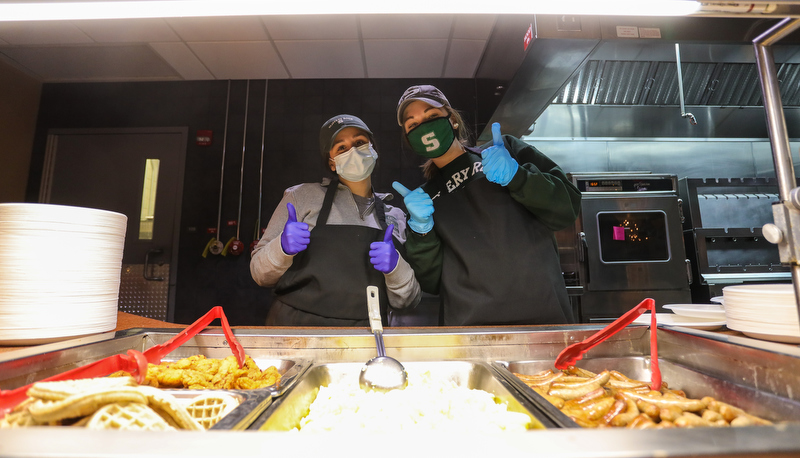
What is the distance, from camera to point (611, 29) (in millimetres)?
1775

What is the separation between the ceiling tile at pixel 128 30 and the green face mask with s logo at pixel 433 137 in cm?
309

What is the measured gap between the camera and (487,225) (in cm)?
194

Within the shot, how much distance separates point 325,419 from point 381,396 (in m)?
0.14

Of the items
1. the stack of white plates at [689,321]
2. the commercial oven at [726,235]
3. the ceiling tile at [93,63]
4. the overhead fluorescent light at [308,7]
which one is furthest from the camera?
the ceiling tile at [93,63]

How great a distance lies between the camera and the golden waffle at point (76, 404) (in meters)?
0.51

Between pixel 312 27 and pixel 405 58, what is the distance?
42.6 inches

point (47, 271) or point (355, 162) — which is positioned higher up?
point (355, 162)

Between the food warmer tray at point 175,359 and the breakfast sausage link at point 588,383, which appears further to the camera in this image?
the breakfast sausage link at point 588,383

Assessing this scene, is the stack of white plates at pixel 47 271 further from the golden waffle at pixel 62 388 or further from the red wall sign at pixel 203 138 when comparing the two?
the red wall sign at pixel 203 138

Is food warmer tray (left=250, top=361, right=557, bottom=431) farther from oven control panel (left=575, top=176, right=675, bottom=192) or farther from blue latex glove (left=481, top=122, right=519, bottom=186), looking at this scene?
oven control panel (left=575, top=176, right=675, bottom=192)

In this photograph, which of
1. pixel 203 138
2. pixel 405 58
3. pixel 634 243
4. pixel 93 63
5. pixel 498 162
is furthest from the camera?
pixel 203 138

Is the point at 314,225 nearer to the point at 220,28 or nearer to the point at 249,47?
the point at 220,28

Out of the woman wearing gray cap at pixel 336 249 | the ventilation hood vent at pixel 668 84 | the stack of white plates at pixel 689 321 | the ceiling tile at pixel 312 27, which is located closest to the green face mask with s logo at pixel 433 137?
the woman wearing gray cap at pixel 336 249

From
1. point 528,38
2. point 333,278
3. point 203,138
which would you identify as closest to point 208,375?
point 333,278
